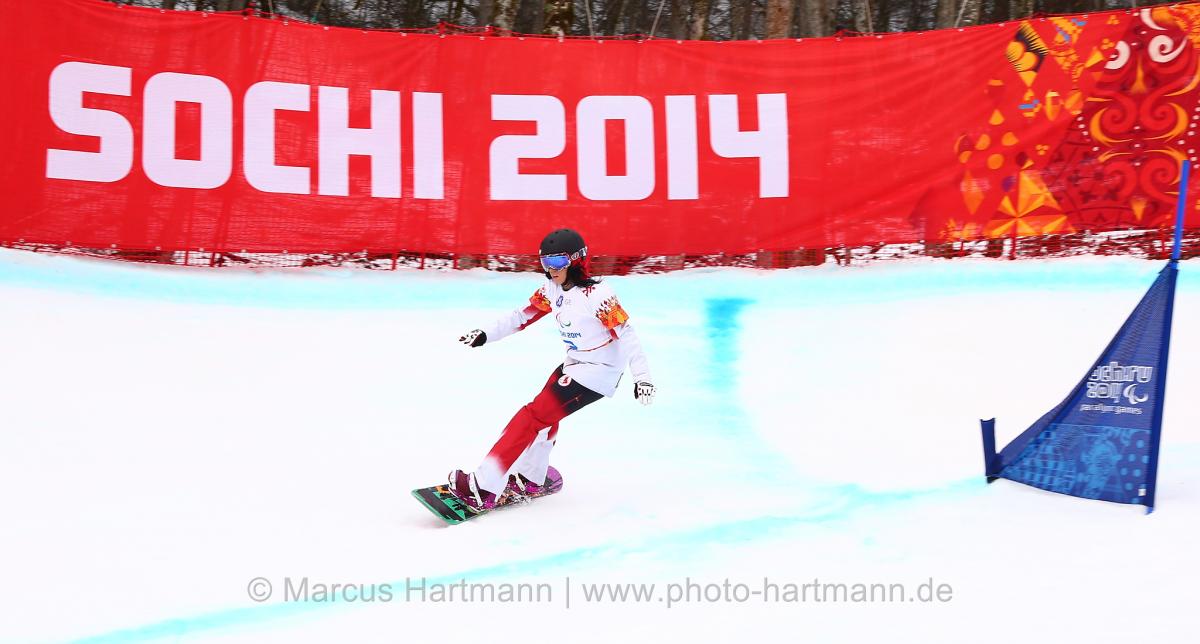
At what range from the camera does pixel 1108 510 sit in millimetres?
5328

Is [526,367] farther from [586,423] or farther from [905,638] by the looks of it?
[905,638]

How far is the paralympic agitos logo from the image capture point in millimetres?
5387

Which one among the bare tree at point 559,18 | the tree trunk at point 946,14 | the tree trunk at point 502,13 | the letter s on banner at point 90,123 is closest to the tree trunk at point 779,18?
the bare tree at point 559,18

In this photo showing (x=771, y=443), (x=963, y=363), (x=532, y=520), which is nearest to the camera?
(x=532, y=520)

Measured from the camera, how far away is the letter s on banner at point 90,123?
10.4 m

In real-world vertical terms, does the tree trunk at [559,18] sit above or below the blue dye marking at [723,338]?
above

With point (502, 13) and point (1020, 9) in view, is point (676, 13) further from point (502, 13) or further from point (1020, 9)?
point (502, 13)

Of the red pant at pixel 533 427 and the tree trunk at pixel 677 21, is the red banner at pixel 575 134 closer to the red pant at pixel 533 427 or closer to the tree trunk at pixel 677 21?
the red pant at pixel 533 427

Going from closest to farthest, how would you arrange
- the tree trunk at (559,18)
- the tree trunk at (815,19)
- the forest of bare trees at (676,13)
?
the tree trunk at (559,18)
the forest of bare trees at (676,13)
the tree trunk at (815,19)

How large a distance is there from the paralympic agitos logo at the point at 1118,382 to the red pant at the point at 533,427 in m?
2.57

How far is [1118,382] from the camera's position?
5.46 m

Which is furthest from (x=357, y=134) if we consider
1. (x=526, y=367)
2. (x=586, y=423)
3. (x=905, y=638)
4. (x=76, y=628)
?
(x=905, y=638)

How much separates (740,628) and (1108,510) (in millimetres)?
2228

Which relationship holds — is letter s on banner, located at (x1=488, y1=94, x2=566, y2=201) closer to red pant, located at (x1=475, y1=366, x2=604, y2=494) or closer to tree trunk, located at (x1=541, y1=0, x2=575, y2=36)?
tree trunk, located at (x1=541, y1=0, x2=575, y2=36)
